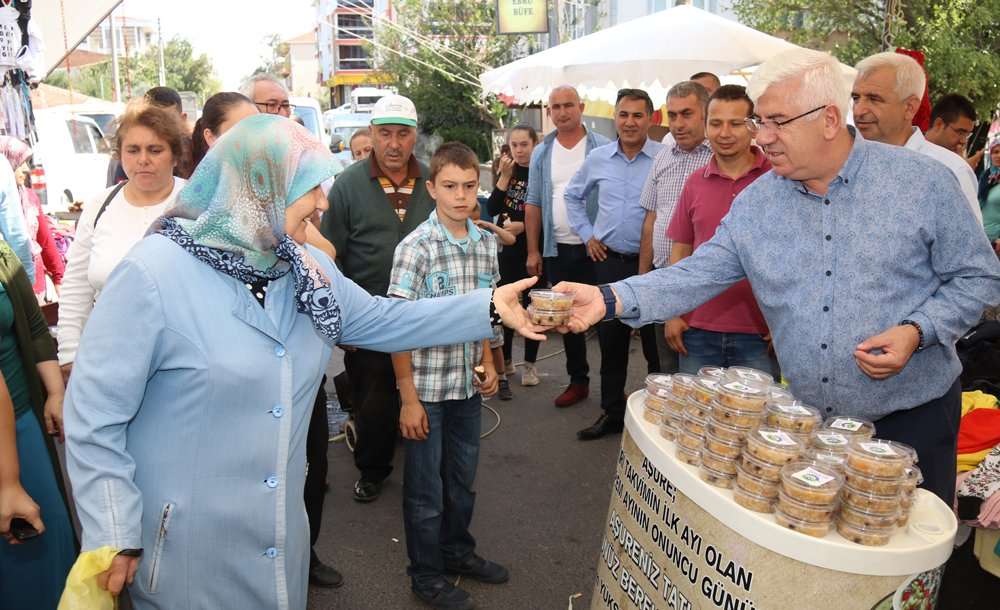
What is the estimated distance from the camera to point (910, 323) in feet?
8.04

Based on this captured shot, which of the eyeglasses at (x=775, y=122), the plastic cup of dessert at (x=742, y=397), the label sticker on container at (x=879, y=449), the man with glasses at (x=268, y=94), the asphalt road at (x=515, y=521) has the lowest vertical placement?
the asphalt road at (x=515, y=521)

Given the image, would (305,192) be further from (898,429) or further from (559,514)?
(559,514)

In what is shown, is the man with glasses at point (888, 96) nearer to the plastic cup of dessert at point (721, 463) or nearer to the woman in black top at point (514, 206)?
the plastic cup of dessert at point (721, 463)

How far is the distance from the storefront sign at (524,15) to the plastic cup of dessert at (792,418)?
13612 millimetres

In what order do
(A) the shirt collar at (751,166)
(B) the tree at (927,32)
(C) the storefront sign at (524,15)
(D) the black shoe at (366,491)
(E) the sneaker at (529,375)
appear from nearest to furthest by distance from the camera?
1. (A) the shirt collar at (751,166)
2. (D) the black shoe at (366,491)
3. (E) the sneaker at (529,375)
4. (B) the tree at (927,32)
5. (C) the storefront sign at (524,15)

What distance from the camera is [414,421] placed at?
3312 mm

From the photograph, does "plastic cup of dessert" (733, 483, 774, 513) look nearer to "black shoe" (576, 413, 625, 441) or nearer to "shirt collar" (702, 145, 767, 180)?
"shirt collar" (702, 145, 767, 180)

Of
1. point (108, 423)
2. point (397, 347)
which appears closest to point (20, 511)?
point (108, 423)

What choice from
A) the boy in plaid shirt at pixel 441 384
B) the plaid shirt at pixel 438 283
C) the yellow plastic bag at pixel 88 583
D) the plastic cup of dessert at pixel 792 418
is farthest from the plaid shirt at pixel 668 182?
the yellow plastic bag at pixel 88 583

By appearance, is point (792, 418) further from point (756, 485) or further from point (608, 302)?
point (608, 302)

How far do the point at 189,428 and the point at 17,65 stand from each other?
18.3 feet

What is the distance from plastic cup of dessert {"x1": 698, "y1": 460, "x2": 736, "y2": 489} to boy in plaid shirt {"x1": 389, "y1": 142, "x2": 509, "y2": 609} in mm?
1464

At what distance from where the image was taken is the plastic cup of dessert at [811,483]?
1885mm

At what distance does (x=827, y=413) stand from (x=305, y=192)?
6.12ft
